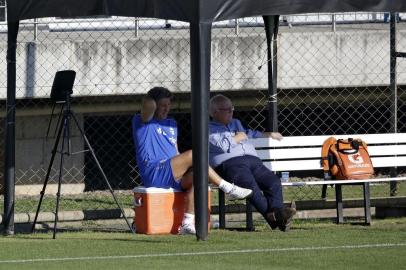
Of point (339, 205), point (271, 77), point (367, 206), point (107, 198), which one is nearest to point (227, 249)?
point (367, 206)

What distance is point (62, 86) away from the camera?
12.6 meters

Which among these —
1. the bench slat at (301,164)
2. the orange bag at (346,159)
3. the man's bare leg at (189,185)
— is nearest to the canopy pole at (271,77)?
the bench slat at (301,164)

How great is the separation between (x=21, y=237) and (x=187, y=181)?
1720mm

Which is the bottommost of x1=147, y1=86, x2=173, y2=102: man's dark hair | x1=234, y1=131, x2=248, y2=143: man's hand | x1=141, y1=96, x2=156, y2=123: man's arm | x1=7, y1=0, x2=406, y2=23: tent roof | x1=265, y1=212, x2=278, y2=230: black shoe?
x1=265, y1=212, x2=278, y2=230: black shoe

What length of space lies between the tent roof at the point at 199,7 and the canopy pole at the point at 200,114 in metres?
0.16

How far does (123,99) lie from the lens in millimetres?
18000

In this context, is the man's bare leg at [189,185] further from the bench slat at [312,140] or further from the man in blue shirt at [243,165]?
the bench slat at [312,140]

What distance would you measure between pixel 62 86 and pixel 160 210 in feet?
5.22

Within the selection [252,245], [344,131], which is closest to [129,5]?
[252,245]

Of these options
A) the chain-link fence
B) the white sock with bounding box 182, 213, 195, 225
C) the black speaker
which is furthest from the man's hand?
the chain-link fence

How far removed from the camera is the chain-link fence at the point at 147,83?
1702 centimetres

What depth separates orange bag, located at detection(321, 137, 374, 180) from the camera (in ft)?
43.5

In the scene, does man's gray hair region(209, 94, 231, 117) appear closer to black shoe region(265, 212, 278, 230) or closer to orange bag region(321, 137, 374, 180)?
black shoe region(265, 212, 278, 230)

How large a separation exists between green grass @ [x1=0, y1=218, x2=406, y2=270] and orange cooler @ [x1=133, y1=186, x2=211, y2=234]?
275 mm
